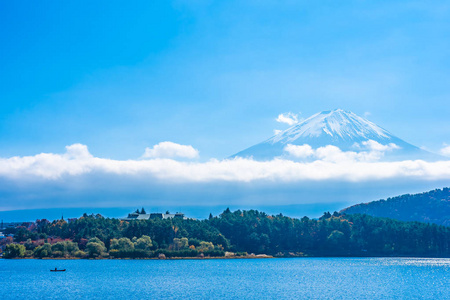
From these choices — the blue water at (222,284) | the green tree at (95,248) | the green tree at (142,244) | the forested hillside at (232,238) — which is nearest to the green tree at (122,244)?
the forested hillside at (232,238)

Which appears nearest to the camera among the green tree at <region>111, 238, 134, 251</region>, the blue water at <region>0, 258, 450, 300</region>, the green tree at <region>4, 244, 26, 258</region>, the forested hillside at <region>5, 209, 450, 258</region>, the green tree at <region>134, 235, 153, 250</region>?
the blue water at <region>0, 258, 450, 300</region>

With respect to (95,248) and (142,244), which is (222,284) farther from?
(95,248)

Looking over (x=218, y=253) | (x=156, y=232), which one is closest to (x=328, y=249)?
(x=218, y=253)

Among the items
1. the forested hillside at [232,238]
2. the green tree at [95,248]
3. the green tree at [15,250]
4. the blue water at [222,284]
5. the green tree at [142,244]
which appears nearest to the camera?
the blue water at [222,284]

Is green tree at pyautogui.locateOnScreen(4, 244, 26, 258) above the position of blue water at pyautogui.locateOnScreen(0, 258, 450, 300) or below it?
above

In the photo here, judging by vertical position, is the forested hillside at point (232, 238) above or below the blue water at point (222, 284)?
above

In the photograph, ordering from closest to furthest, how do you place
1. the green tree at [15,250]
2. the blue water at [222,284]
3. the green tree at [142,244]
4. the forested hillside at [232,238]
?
the blue water at [222,284] < the green tree at [15,250] < the green tree at [142,244] < the forested hillside at [232,238]

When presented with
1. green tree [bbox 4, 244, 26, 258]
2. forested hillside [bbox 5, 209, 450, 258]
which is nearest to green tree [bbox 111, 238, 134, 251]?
forested hillside [bbox 5, 209, 450, 258]

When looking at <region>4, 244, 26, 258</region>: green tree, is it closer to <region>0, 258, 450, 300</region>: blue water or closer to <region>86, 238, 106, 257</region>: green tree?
<region>86, 238, 106, 257</region>: green tree

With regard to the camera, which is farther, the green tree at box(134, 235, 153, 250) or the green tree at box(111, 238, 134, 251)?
the green tree at box(134, 235, 153, 250)

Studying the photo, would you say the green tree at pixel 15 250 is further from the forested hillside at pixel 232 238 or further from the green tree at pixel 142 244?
the green tree at pixel 142 244

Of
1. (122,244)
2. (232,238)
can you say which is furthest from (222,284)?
(232,238)

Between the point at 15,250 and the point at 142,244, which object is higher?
the point at 142,244

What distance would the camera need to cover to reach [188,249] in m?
140
